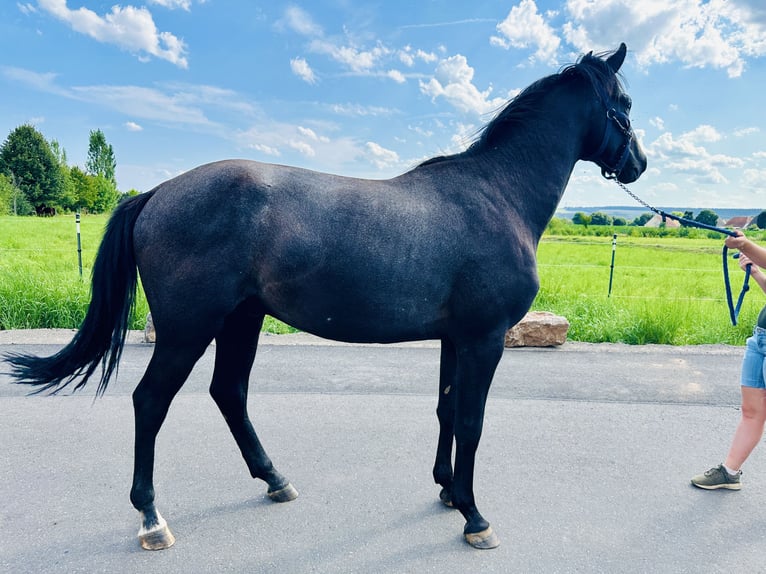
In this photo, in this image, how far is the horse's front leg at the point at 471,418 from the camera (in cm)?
237

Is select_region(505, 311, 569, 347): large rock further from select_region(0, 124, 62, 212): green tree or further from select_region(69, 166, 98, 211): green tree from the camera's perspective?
select_region(69, 166, 98, 211): green tree

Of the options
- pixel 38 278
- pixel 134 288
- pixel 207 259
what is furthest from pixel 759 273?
pixel 38 278

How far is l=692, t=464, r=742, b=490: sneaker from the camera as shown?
9.50 feet

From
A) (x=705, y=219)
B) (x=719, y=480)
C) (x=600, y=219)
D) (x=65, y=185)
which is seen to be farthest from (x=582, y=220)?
(x=65, y=185)

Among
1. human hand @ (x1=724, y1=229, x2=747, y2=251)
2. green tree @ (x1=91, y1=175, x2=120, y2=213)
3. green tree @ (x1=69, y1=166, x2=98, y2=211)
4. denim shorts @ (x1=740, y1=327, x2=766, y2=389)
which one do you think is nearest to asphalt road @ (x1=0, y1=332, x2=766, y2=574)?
denim shorts @ (x1=740, y1=327, x2=766, y2=389)

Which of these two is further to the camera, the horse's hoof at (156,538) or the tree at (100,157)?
the tree at (100,157)

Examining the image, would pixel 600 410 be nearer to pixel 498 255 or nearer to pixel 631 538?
pixel 631 538

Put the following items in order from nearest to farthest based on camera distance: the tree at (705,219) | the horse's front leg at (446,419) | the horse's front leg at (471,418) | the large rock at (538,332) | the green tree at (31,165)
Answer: the horse's front leg at (471,418) < the horse's front leg at (446,419) < the tree at (705,219) < the large rock at (538,332) < the green tree at (31,165)

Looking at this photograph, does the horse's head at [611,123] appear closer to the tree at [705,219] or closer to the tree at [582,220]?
the tree at [705,219]

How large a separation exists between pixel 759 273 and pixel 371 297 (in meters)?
2.34

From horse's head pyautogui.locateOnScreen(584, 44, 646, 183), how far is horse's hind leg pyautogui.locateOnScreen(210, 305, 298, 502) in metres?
2.12

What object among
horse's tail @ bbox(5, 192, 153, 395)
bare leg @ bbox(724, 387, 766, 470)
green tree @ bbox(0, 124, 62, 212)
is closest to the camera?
horse's tail @ bbox(5, 192, 153, 395)

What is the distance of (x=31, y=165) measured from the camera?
5781 centimetres

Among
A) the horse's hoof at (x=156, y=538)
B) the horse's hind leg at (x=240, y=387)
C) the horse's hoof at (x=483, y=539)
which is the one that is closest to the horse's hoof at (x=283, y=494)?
the horse's hind leg at (x=240, y=387)
